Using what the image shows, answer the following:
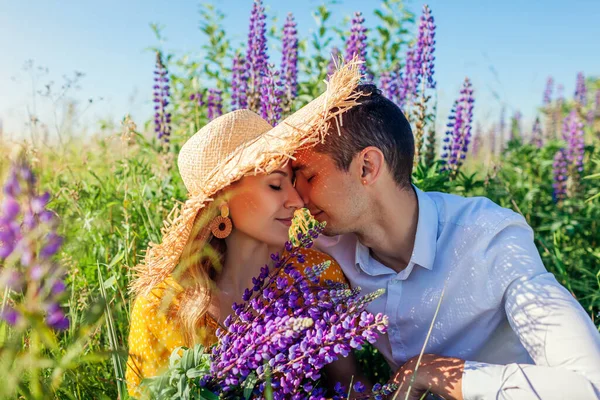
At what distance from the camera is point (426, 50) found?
11.9ft

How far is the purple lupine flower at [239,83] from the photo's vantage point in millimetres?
3988

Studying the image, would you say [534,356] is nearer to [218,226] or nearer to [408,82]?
[218,226]

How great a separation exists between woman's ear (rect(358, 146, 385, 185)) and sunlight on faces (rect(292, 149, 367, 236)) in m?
0.03

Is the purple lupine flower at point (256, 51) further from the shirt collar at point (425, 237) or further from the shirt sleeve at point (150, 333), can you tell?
the shirt sleeve at point (150, 333)

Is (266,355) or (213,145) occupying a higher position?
(213,145)

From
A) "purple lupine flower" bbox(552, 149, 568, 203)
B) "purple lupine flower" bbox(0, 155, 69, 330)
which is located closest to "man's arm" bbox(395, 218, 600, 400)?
"purple lupine flower" bbox(0, 155, 69, 330)

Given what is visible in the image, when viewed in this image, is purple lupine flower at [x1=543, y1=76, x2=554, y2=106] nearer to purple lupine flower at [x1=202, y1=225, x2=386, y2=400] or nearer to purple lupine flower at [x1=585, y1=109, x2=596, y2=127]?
purple lupine flower at [x1=585, y1=109, x2=596, y2=127]

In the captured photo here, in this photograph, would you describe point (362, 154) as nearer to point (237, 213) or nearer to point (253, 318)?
point (237, 213)

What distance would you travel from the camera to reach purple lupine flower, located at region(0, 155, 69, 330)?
81 cm

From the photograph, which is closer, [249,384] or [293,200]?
[249,384]

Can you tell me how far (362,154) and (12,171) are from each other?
171 centimetres

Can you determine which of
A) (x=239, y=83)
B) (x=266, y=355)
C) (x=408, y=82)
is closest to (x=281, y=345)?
(x=266, y=355)

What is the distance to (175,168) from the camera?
Result: 395cm

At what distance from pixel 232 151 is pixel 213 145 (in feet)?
0.27
